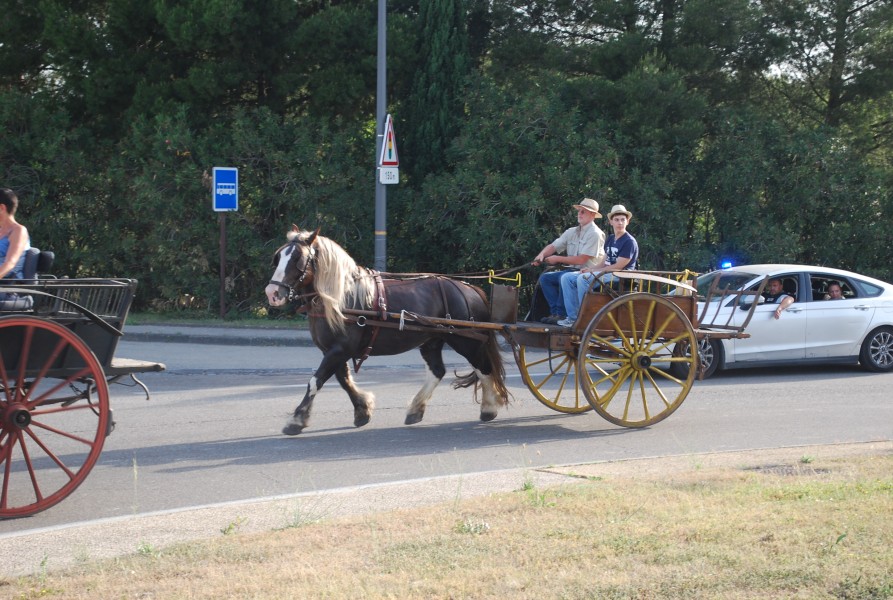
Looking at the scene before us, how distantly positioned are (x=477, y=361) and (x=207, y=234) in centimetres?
1200

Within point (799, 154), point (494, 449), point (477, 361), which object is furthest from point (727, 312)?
point (799, 154)

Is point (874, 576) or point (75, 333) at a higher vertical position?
point (75, 333)

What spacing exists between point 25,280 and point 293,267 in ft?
8.43

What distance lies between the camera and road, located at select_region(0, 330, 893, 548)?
764 cm

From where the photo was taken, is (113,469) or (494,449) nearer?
(113,469)

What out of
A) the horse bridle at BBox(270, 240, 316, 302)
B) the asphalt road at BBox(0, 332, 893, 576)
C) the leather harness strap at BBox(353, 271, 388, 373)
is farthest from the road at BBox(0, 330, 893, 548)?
the horse bridle at BBox(270, 240, 316, 302)

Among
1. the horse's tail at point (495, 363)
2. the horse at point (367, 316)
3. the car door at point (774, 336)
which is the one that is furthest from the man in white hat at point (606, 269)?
the car door at point (774, 336)

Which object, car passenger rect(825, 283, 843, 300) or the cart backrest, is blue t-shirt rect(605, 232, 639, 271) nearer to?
car passenger rect(825, 283, 843, 300)

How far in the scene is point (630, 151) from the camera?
771 inches

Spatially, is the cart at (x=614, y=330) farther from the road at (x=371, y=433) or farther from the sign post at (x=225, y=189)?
the sign post at (x=225, y=189)

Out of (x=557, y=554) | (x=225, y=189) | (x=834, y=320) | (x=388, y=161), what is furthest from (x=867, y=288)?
(x=225, y=189)

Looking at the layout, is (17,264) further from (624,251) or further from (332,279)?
(624,251)

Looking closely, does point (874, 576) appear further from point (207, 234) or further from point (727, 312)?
point (207, 234)

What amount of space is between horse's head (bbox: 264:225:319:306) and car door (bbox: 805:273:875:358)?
789cm
